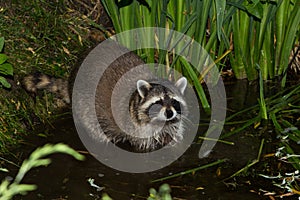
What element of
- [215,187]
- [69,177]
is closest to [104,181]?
[69,177]

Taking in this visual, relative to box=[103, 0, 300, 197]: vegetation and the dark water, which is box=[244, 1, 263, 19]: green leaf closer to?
box=[103, 0, 300, 197]: vegetation

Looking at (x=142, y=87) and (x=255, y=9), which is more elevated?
(x=255, y=9)

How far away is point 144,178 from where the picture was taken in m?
3.82

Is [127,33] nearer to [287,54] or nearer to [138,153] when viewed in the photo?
[138,153]

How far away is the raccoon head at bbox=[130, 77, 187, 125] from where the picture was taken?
408 centimetres

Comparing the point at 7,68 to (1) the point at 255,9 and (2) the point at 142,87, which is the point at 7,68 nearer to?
(2) the point at 142,87

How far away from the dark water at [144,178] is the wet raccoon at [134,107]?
0.78ft

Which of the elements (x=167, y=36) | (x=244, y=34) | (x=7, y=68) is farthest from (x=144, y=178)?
(x=244, y=34)

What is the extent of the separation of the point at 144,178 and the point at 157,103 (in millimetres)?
597

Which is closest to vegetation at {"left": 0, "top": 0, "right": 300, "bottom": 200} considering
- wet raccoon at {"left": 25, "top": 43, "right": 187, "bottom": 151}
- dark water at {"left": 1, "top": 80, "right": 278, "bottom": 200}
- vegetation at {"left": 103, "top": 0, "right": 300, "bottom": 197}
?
vegetation at {"left": 103, "top": 0, "right": 300, "bottom": 197}

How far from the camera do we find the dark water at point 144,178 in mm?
3609

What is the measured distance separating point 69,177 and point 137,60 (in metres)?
1.21

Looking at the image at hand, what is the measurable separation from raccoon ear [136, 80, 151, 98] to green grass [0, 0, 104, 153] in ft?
2.41

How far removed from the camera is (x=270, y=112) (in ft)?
14.0
